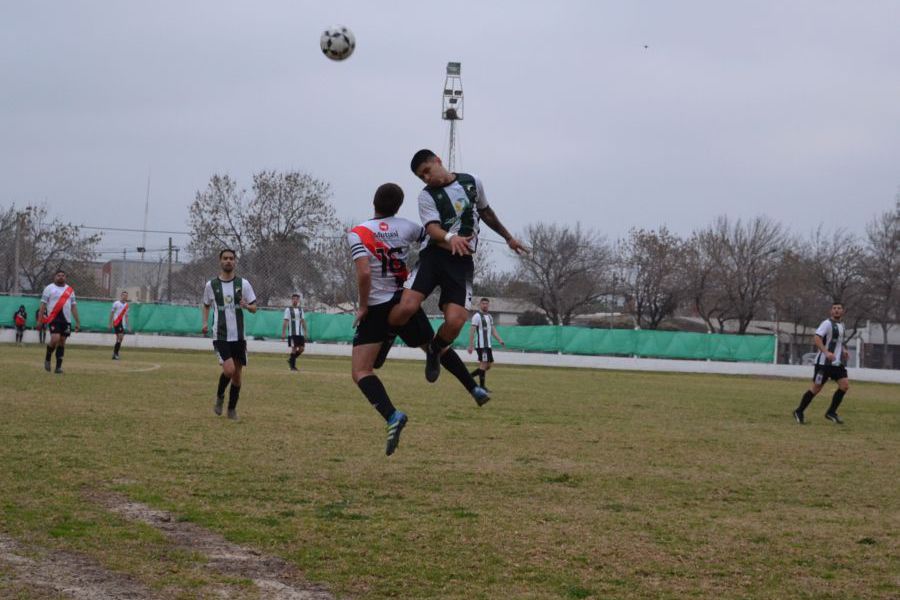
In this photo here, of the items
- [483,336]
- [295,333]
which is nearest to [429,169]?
[483,336]

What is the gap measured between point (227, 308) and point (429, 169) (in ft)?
23.0

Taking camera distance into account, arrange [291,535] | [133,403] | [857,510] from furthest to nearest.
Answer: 1. [133,403]
2. [857,510]
3. [291,535]

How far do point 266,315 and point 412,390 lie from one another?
898 inches

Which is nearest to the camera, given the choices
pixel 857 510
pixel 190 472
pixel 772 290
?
pixel 857 510

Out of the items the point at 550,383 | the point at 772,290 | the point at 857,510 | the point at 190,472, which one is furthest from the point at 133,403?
the point at 772,290

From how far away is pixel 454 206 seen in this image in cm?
931

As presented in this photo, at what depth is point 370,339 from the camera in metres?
9.39

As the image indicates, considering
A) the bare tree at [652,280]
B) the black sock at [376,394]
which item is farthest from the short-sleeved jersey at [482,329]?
the bare tree at [652,280]

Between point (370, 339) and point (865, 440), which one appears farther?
point (865, 440)

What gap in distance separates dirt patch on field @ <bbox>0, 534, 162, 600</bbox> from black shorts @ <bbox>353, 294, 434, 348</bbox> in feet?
11.0

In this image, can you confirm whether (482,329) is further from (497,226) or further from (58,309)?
(497,226)

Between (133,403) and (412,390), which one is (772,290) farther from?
(133,403)

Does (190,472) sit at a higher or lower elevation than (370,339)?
lower

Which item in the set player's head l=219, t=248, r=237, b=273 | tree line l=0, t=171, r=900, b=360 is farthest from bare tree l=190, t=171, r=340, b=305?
player's head l=219, t=248, r=237, b=273
